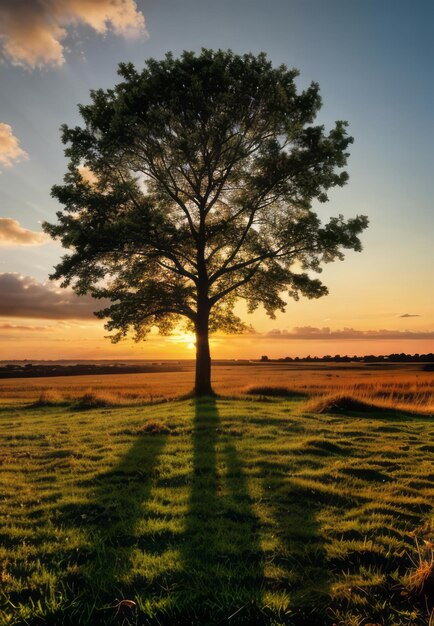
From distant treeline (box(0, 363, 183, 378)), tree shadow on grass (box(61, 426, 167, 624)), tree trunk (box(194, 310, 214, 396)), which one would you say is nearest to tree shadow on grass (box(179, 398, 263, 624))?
tree shadow on grass (box(61, 426, 167, 624))

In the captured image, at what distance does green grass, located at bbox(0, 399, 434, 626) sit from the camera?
4.98 m

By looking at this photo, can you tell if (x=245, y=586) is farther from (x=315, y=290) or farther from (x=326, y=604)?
(x=315, y=290)

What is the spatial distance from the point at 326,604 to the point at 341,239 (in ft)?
81.6

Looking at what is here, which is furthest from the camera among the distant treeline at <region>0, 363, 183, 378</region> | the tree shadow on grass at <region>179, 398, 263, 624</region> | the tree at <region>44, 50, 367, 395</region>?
the distant treeline at <region>0, 363, 183, 378</region>

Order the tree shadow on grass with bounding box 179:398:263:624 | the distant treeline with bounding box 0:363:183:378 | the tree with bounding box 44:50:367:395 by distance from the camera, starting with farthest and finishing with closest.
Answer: the distant treeline with bounding box 0:363:183:378, the tree with bounding box 44:50:367:395, the tree shadow on grass with bounding box 179:398:263:624

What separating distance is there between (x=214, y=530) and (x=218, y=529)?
71mm

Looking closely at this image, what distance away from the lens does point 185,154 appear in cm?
2600

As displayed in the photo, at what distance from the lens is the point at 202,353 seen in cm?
2914

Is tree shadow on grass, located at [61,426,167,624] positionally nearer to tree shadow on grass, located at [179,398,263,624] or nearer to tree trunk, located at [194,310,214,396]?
tree shadow on grass, located at [179,398,263,624]

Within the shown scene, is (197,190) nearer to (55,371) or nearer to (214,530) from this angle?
(214,530)

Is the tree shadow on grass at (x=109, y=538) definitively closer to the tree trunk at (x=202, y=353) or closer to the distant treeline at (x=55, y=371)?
the tree trunk at (x=202, y=353)

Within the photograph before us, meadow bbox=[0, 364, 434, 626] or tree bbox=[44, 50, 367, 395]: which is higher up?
tree bbox=[44, 50, 367, 395]

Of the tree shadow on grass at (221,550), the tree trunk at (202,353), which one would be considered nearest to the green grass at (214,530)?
the tree shadow on grass at (221,550)

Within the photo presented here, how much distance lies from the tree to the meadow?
13.6 m
